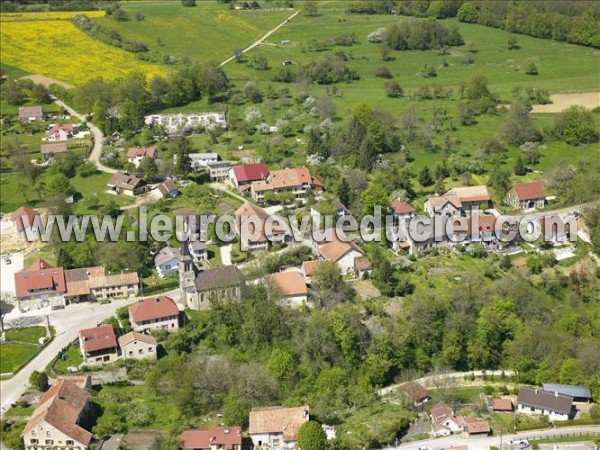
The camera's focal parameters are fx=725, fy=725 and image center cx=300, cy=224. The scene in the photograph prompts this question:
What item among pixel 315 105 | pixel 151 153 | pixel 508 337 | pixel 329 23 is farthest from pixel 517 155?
pixel 329 23

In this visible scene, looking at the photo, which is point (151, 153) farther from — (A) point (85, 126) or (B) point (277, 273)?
(B) point (277, 273)

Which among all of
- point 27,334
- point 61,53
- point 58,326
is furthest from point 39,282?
point 61,53

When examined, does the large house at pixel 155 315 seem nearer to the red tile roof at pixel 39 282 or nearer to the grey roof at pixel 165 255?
the grey roof at pixel 165 255

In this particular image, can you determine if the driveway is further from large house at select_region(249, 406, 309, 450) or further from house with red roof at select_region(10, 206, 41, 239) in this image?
large house at select_region(249, 406, 309, 450)

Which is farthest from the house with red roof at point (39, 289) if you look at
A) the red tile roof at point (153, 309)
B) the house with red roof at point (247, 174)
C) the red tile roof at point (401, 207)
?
the red tile roof at point (401, 207)

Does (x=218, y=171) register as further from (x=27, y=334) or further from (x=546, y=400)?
(x=546, y=400)

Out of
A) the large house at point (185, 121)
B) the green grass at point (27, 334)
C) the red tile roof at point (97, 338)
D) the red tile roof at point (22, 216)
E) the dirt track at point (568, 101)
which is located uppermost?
the dirt track at point (568, 101)
